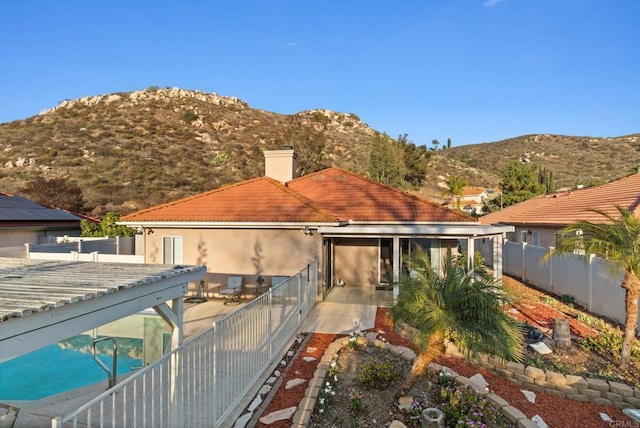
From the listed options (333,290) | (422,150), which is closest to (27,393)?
(333,290)

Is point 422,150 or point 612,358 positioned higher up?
point 422,150

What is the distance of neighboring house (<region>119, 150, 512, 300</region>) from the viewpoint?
12719 mm

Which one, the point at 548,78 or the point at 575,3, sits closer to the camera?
the point at 575,3

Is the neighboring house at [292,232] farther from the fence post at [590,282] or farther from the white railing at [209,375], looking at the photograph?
the white railing at [209,375]

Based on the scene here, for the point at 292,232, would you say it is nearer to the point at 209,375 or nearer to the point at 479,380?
the point at 479,380

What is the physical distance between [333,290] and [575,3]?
16224mm

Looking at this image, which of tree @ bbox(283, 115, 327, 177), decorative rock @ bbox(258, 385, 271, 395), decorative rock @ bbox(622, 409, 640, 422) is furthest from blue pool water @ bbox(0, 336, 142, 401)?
tree @ bbox(283, 115, 327, 177)

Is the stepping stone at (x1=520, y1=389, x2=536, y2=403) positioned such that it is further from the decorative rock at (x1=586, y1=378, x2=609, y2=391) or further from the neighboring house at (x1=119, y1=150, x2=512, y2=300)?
the neighboring house at (x1=119, y1=150, x2=512, y2=300)

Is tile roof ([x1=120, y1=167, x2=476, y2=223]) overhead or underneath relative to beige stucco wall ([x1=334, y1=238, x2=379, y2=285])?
overhead

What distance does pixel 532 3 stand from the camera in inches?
635

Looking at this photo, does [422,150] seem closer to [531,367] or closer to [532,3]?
[532,3]

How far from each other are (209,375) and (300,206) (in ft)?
30.4

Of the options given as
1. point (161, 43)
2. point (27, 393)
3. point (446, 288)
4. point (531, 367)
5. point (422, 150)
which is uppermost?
point (161, 43)

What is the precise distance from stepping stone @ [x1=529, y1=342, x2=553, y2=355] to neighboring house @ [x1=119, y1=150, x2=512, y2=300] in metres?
4.87
